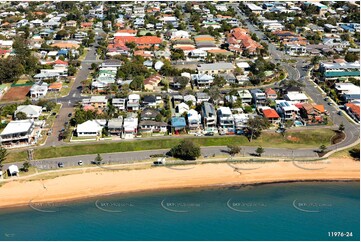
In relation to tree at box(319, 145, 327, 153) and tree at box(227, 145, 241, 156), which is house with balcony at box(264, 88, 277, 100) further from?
tree at box(227, 145, 241, 156)

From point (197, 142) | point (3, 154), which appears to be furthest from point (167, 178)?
point (3, 154)

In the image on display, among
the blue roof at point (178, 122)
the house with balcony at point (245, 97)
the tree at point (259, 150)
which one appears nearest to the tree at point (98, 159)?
the blue roof at point (178, 122)

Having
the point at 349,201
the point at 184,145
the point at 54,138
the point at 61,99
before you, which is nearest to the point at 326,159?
the point at 349,201

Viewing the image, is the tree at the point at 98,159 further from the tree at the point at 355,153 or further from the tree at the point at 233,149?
the tree at the point at 355,153

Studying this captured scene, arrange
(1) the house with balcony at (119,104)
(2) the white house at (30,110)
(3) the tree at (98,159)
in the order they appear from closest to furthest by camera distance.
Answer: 1. (3) the tree at (98,159)
2. (2) the white house at (30,110)
3. (1) the house with balcony at (119,104)

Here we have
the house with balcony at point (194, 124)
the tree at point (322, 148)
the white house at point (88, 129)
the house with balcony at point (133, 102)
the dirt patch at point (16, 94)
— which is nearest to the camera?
the tree at point (322, 148)

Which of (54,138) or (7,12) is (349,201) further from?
(7,12)
